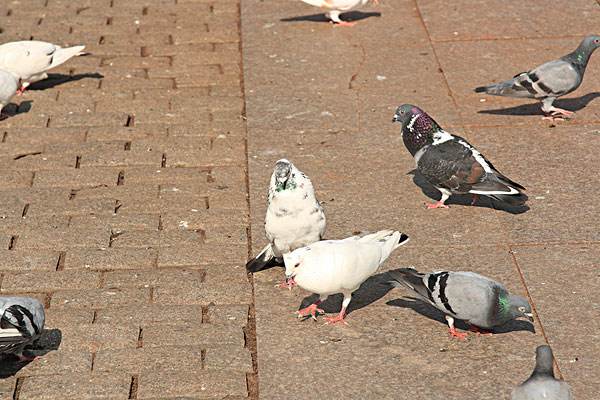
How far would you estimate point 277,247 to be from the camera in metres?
7.32

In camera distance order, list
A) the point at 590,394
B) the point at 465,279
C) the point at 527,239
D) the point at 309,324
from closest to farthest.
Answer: the point at 590,394
the point at 465,279
the point at 309,324
the point at 527,239

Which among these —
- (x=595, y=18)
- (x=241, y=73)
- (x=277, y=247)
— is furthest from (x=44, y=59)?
(x=595, y=18)

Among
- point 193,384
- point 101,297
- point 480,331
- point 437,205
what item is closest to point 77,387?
point 193,384

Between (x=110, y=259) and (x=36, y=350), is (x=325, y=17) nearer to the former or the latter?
(x=110, y=259)

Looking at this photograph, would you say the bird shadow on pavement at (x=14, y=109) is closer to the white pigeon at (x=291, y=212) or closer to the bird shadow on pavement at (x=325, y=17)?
the bird shadow on pavement at (x=325, y=17)

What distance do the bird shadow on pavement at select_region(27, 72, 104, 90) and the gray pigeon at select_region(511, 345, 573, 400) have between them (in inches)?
271

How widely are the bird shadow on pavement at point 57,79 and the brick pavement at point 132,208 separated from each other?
21 millimetres

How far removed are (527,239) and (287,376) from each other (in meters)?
2.41

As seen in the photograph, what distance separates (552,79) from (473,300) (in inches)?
146

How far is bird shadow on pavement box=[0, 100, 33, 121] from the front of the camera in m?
10.3

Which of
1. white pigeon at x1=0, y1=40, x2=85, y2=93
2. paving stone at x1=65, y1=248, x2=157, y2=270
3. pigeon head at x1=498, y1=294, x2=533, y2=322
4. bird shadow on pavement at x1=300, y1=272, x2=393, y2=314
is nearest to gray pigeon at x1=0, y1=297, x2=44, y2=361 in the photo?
paving stone at x1=65, y1=248, x2=157, y2=270

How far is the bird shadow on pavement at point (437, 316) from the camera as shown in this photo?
675 centimetres

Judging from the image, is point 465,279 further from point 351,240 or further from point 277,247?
point 277,247

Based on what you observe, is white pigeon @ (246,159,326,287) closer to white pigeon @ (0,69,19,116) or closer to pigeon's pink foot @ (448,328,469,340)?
pigeon's pink foot @ (448,328,469,340)
